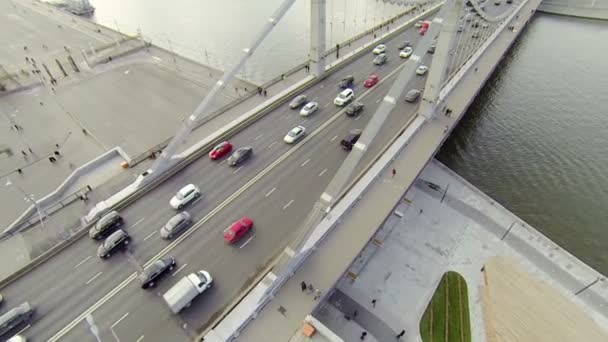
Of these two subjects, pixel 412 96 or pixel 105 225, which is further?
pixel 412 96

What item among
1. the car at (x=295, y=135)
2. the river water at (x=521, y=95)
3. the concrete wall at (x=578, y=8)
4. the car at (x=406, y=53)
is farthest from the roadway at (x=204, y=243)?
the concrete wall at (x=578, y=8)

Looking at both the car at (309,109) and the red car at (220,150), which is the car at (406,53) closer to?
the car at (309,109)

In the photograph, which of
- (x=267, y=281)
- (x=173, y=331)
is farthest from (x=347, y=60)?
(x=173, y=331)

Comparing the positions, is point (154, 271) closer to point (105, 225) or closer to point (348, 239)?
point (105, 225)

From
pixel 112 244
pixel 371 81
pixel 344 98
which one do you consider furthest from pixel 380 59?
pixel 112 244

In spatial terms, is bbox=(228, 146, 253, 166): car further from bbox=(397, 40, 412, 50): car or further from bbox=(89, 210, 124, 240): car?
bbox=(397, 40, 412, 50): car
